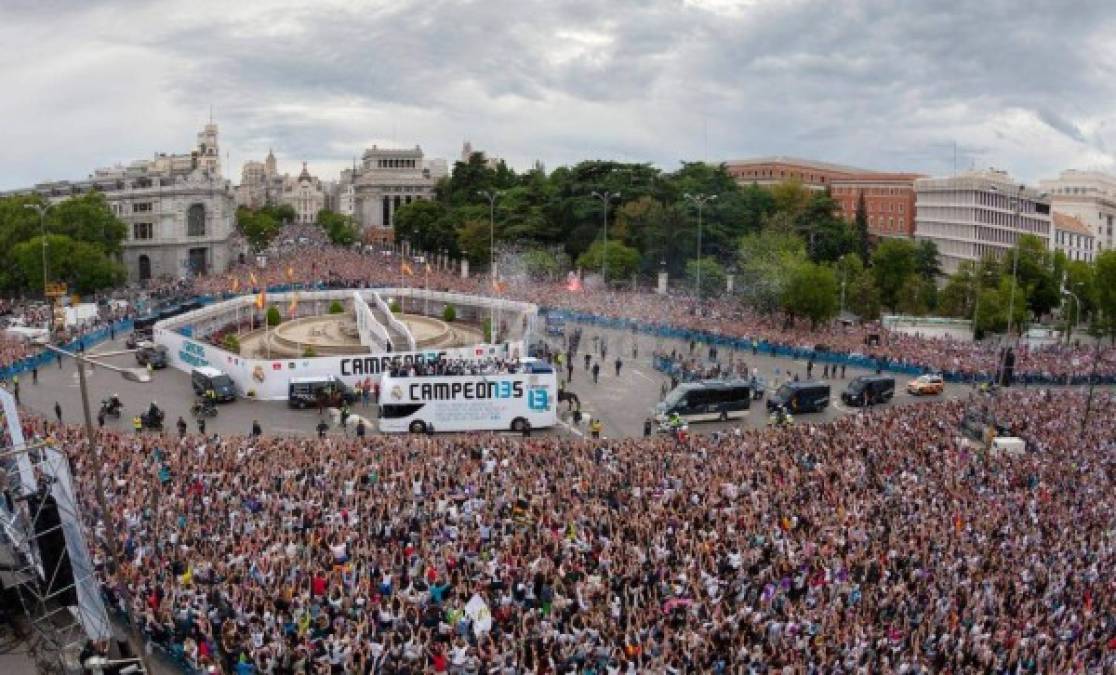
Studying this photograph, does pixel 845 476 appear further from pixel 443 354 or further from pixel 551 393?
pixel 443 354

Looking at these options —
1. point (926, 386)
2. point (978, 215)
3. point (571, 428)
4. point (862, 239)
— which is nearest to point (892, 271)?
point (862, 239)

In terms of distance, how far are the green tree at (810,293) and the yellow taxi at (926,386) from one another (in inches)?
553

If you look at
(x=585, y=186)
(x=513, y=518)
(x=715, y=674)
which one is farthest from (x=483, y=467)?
(x=585, y=186)

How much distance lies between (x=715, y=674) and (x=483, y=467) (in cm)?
1021

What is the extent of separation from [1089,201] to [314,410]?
114 m

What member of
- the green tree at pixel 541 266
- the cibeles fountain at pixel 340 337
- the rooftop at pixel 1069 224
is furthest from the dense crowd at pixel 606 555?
the rooftop at pixel 1069 224

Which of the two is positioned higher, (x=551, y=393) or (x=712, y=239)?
(x=712, y=239)

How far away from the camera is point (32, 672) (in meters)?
15.1

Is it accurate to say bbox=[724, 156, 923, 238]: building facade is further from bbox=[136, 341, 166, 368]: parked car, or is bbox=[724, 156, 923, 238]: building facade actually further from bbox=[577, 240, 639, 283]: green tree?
bbox=[136, 341, 166, 368]: parked car

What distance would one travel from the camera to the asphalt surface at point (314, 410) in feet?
107

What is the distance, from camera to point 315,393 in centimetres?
3456

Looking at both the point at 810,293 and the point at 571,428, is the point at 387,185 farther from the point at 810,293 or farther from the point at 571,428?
the point at 571,428

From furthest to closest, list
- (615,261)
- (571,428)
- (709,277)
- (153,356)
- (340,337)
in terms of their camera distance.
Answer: (615,261) → (709,277) → (340,337) → (153,356) → (571,428)

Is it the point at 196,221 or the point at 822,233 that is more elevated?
the point at 196,221
